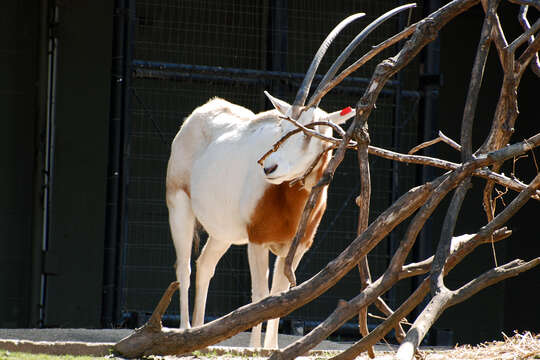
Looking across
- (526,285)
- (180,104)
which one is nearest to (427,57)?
(180,104)

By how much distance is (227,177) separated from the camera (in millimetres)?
6137

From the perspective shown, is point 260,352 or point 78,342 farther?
point 260,352

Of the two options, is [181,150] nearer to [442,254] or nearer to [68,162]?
[68,162]

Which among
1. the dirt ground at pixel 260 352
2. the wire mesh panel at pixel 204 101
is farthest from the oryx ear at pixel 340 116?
the wire mesh panel at pixel 204 101

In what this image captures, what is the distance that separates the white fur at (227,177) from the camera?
5637 millimetres

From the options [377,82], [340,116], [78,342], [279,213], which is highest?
[377,82]

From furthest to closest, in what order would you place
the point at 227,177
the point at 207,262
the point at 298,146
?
the point at 207,262 → the point at 227,177 → the point at 298,146

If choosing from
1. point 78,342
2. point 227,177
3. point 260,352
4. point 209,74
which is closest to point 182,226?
point 227,177

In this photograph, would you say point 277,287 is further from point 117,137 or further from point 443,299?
point 443,299

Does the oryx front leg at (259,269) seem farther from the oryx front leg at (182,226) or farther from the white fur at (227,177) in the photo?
the oryx front leg at (182,226)

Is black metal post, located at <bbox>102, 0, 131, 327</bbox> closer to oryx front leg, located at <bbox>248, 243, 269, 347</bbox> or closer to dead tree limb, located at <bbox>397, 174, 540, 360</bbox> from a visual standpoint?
oryx front leg, located at <bbox>248, 243, 269, 347</bbox>

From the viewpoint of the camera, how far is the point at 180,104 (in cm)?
948

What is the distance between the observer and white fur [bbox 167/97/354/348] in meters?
5.64

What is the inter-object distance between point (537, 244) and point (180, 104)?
4.20 meters
